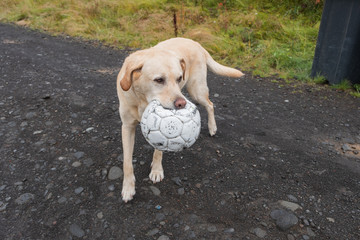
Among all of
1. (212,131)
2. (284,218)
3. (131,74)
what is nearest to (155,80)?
(131,74)

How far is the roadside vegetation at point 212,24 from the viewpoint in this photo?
238 inches

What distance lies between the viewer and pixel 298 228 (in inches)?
87.3

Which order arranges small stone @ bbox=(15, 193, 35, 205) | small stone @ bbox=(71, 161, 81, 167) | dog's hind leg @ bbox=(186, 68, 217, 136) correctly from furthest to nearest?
dog's hind leg @ bbox=(186, 68, 217, 136), small stone @ bbox=(71, 161, 81, 167), small stone @ bbox=(15, 193, 35, 205)

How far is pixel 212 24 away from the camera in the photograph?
25.5ft

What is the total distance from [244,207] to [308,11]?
7329 mm

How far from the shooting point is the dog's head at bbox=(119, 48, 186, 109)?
231cm

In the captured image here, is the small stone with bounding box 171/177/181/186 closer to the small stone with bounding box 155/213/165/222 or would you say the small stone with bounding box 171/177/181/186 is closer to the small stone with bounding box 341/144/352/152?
the small stone with bounding box 155/213/165/222

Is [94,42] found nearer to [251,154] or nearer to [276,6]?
[276,6]

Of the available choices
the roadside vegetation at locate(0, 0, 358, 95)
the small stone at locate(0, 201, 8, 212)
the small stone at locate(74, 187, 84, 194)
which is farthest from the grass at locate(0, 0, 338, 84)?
the small stone at locate(0, 201, 8, 212)

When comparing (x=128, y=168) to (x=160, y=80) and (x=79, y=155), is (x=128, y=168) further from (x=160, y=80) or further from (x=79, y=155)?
(x=160, y=80)

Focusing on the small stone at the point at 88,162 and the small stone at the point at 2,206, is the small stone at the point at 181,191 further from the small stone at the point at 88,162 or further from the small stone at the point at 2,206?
the small stone at the point at 2,206

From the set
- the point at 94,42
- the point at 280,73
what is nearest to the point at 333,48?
the point at 280,73

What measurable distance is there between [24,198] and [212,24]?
675 cm

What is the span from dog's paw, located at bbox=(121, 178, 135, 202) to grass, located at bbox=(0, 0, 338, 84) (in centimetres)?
396
